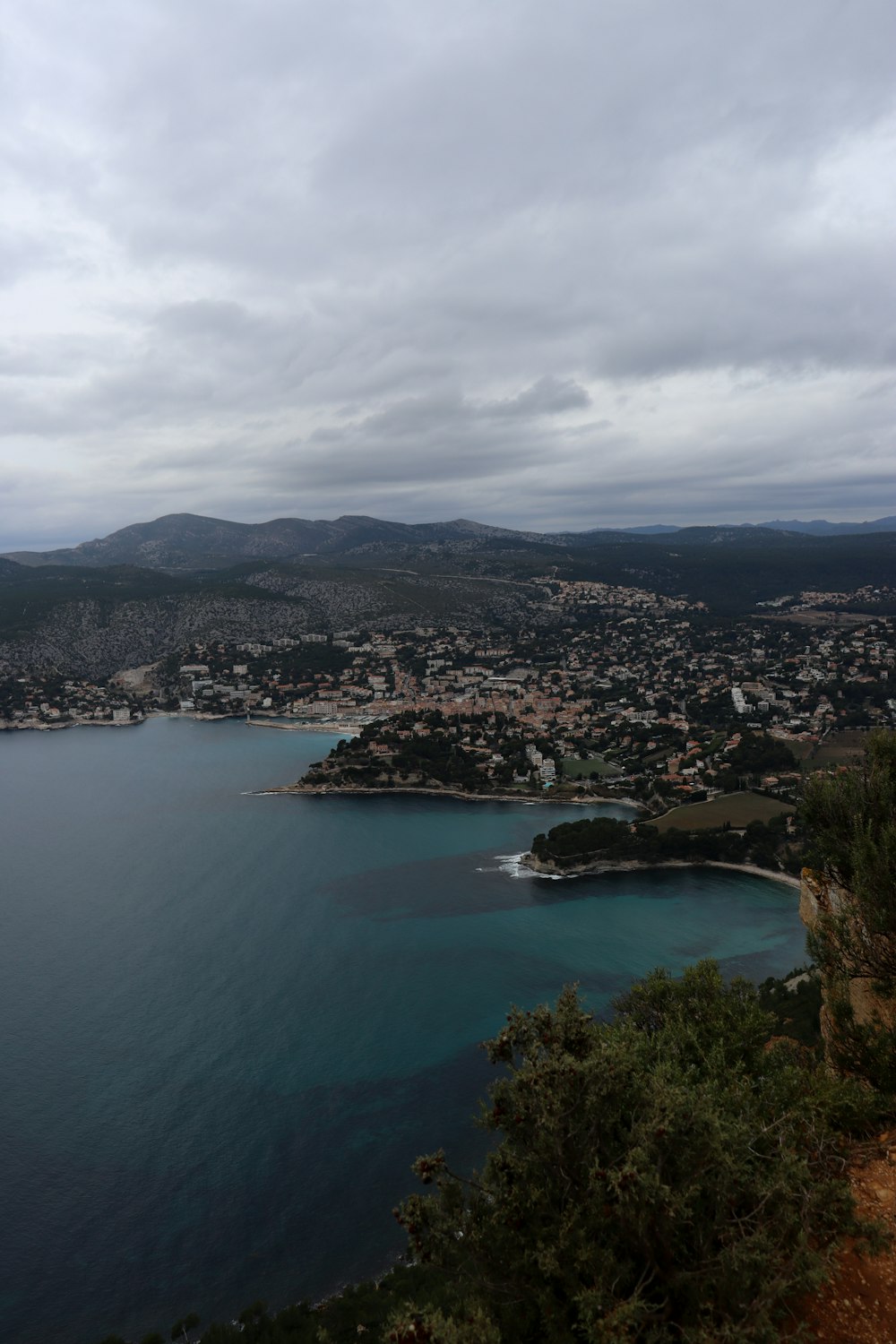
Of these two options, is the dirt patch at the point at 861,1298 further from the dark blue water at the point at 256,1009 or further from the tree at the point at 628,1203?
the dark blue water at the point at 256,1009

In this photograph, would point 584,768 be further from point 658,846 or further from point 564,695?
point 564,695

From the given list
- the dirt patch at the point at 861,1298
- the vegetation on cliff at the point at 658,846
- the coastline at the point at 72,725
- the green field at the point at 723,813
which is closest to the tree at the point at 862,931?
the dirt patch at the point at 861,1298

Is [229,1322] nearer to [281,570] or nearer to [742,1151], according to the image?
[742,1151]

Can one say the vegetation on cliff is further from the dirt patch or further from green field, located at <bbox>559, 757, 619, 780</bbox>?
the dirt patch

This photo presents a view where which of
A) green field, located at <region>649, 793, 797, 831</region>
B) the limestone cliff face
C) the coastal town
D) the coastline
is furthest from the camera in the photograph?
the coastline

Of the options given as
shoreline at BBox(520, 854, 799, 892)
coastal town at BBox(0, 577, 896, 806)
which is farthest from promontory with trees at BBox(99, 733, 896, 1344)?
coastal town at BBox(0, 577, 896, 806)
